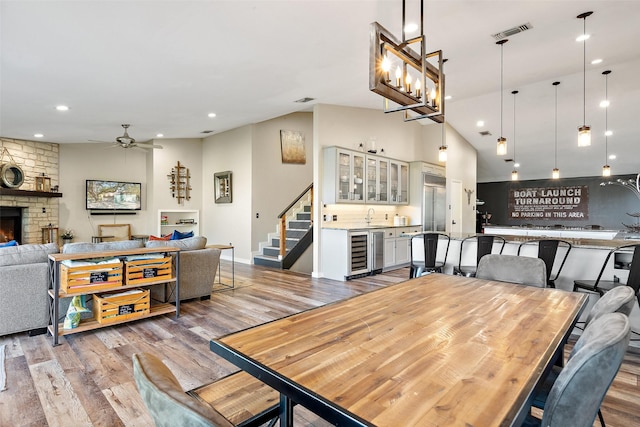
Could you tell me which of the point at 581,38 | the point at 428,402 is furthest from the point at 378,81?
the point at 581,38

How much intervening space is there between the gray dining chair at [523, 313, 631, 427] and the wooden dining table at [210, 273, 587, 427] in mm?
82

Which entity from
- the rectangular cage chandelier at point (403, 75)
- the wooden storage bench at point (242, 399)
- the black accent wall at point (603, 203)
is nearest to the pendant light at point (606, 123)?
the black accent wall at point (603, 203)

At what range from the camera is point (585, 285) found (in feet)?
9.91

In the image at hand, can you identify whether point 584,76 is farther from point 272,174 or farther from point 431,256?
point 272,174

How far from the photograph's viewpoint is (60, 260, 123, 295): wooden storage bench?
3.15m

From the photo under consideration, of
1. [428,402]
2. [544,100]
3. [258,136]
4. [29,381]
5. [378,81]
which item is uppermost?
[544,100]

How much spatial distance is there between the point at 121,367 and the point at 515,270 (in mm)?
3152

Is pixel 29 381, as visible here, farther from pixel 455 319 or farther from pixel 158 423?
pixel 455 319

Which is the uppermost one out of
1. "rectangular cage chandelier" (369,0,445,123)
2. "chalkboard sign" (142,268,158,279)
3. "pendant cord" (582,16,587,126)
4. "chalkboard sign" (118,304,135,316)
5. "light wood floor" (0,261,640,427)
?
"pendant cord" (582,16,587,126)

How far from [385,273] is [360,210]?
1.38 m

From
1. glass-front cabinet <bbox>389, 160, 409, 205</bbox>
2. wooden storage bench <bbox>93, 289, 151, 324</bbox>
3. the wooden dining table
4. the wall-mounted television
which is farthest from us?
the wall-mounted television

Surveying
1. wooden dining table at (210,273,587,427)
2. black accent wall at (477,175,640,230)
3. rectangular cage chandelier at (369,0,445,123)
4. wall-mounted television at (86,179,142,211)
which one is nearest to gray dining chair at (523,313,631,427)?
wooden dining table at (210,273,587,427)

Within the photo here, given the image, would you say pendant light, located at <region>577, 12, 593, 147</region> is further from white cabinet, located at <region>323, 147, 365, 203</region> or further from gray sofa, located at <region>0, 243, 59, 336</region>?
gray sofa, located at <region>0, 243, 59, 336</region>

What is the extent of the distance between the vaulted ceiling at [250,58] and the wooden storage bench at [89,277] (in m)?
2.17
